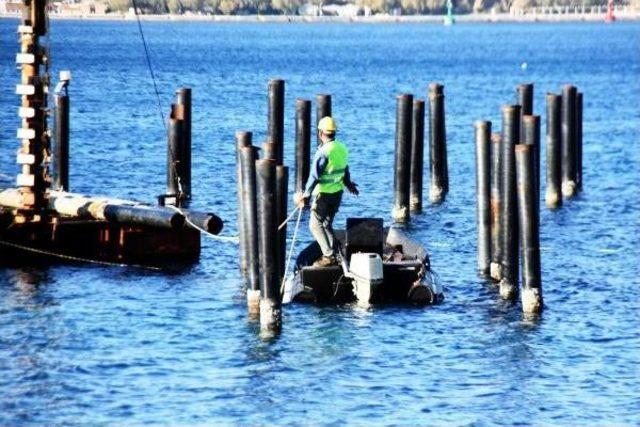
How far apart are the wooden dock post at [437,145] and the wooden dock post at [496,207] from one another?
27.4 feet

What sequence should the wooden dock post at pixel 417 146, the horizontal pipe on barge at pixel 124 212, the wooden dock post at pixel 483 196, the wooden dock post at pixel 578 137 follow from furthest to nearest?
the wooden dock post at pixel 578 137 < the wooden dock post at pixel 417 146 < the horizontal pipe on barge at pixel 124 212 < the wooden dock post at pixel 483 196

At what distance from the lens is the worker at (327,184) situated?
87.4ft

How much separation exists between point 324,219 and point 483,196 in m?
4.06

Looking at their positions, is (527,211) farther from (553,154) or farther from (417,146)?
(553,154)

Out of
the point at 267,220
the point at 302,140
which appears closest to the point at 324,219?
the point at 267,220

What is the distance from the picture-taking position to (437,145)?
39125 millimetres

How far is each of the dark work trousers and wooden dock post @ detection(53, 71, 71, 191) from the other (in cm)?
1138

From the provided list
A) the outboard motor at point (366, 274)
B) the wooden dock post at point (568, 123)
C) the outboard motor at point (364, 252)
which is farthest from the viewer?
the wooden dock post at point (568, 123)

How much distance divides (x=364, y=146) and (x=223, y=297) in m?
28.6

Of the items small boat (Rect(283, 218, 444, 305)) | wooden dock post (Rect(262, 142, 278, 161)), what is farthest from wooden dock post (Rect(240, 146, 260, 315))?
small boat (Rect(283, 218, 444, 305))

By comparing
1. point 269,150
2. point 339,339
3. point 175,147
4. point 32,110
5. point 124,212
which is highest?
point 32,110

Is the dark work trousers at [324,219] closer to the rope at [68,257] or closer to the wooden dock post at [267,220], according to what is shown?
the wooden dock post at [267,220]

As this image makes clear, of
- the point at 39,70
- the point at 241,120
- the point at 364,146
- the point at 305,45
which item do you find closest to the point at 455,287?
the point at 39,70

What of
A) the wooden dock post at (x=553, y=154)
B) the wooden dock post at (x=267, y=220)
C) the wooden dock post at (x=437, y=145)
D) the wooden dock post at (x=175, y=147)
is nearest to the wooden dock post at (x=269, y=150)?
the wooden dock post at (x=267, y=220)
